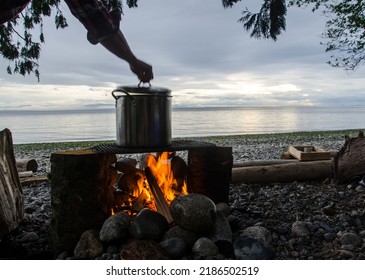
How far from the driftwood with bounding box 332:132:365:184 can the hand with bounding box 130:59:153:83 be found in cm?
345

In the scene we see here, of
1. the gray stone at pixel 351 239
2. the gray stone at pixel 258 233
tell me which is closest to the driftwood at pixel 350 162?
the gray stone at pixel 351 239

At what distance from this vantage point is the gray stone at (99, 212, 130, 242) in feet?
9.84

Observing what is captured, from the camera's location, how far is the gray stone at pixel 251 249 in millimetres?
2836

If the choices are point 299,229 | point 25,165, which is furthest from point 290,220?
point 25,165

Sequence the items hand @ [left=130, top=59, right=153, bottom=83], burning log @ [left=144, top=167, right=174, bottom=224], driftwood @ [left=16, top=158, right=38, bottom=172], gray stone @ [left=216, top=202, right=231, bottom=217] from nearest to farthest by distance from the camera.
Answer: hand @ [left=130, top=59, right=153, bottom=83], burning log @ [left=144, top=167, right=174, bottom=224], gray stone @ [left=216, top=202, right=231, bottom=217], driftwood @ [left=16, top=158, right=38, bottom=172]

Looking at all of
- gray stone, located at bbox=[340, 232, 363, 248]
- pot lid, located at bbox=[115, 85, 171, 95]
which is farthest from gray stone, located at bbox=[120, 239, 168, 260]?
gray stone, located at bbox=[340, 232, 363, 248]

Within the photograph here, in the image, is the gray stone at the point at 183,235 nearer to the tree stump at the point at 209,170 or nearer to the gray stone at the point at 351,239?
the tree stump at the point at 209,170

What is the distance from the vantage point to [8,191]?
3.55 meters

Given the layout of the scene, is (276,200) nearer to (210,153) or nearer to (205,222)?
(210,153)

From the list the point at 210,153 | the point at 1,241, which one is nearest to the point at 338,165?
the point at 210,153

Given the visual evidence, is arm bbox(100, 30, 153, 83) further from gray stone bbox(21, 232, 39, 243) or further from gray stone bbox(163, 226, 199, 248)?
gray stone bbox(21, 232, 39, 243)

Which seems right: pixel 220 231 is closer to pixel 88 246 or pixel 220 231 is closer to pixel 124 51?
pixel 88 246

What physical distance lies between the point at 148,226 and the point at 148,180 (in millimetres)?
624
